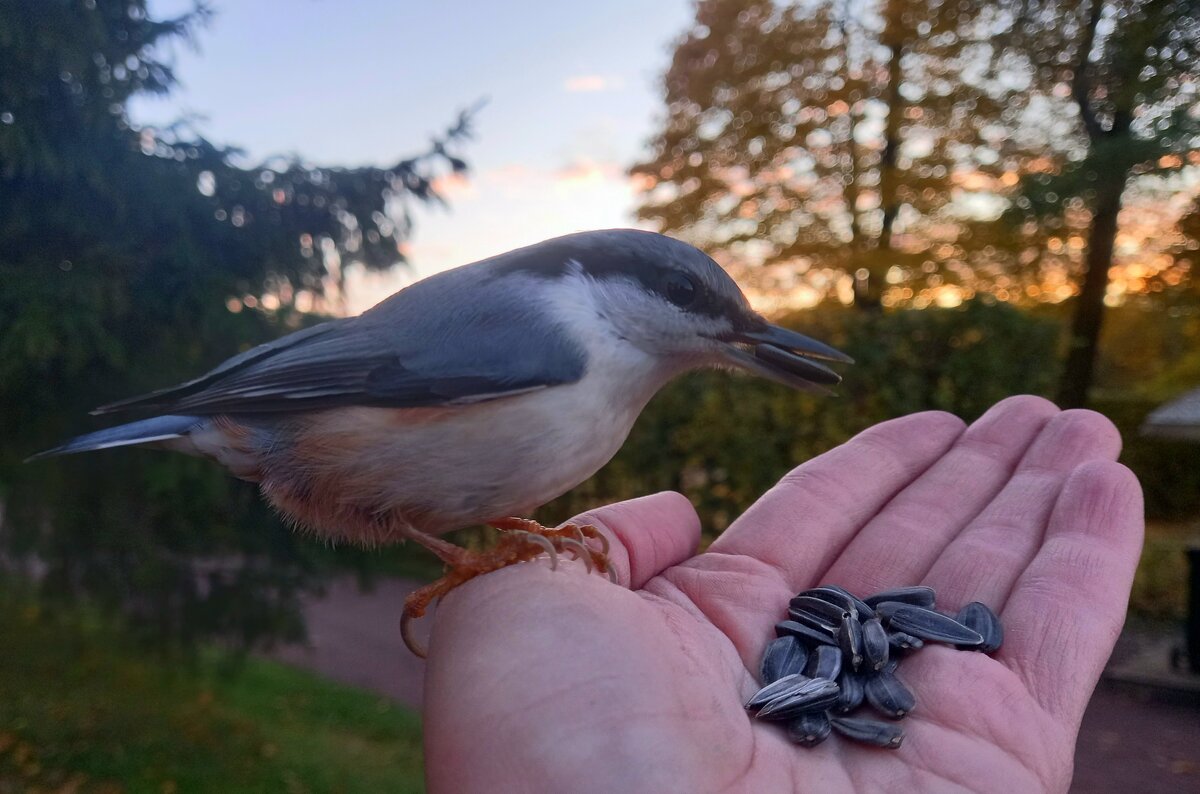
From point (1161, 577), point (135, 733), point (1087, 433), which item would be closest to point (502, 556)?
point (1087, 433)

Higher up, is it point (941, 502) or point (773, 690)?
point (941, 502)

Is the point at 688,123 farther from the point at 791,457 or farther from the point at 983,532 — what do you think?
the point at 983,532

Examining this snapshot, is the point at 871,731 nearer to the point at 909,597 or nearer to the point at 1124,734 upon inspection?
the point at 909,597

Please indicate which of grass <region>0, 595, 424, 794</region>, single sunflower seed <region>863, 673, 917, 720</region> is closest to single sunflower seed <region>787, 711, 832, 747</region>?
single sunflower seed <region>863, 673, 917, 720</region>

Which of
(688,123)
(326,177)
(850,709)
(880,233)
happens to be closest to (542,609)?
(850,709)

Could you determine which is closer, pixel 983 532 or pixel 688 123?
pixel 983 532

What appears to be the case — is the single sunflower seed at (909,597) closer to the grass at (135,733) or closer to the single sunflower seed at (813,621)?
the single sunflower seed at (813,621)

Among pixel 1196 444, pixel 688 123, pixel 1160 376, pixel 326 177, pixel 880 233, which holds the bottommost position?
pixel 1196 444
